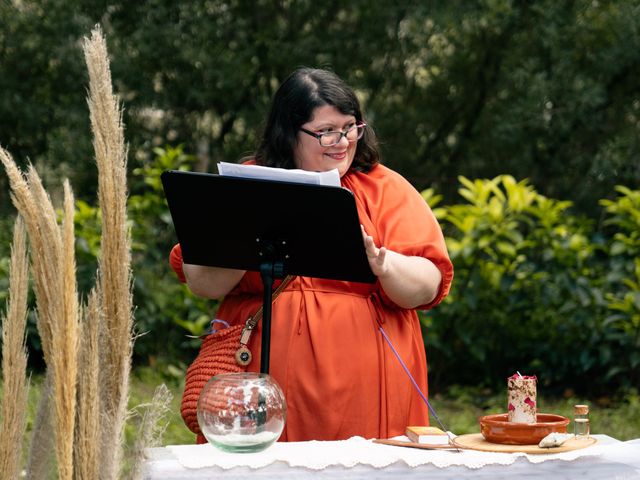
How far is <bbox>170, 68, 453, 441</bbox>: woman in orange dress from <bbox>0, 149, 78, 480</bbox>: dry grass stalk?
1247mm

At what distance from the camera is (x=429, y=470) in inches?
85.4

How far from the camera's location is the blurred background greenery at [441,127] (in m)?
6.33

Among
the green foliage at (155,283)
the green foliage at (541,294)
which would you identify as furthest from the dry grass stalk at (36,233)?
the green foliage at (155,283)

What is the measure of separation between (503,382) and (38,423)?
5.33 metres

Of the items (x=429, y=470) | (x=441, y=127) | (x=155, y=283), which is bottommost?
(x=429, y=470)

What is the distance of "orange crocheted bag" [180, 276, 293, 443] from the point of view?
2.73 m

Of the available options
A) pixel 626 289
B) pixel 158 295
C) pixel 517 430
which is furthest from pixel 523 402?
pixel 158 295

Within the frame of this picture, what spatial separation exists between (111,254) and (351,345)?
1.34 meters

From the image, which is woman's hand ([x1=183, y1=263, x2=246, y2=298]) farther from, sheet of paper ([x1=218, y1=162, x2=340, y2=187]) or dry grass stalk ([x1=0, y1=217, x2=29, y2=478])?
dry grass stalk ([x1=0, y1=217, x2=29, y2=478])

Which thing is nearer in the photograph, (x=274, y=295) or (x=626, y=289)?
(x=274, y=295)

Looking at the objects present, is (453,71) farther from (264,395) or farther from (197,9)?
(264,395)

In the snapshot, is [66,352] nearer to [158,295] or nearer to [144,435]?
[144,435]

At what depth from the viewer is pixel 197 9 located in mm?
7898

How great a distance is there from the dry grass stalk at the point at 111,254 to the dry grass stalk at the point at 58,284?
5 cm
